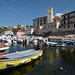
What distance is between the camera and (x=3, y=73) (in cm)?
962

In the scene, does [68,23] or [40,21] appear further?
[40,21]

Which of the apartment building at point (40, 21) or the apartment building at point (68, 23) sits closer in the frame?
the apartment building at point (68, 23)

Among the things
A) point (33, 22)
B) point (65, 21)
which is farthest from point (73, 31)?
point (33, 22)

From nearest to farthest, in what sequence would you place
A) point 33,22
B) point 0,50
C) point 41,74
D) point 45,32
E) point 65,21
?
point 41,74 < point 0,50 < point 65,21 < point 45,32 < point 33,22

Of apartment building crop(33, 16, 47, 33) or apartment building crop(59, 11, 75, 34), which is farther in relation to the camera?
apartment building crop(33, 16, 47, 33)

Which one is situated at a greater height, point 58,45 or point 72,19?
point 72,19

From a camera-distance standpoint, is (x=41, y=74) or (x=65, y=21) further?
(x=65, y=21)

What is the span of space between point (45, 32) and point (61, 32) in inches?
686

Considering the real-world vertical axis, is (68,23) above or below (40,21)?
below

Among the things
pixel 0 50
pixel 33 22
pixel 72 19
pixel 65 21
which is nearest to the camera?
pixel 0 50

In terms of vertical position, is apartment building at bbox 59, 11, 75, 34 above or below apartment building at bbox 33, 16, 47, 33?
below

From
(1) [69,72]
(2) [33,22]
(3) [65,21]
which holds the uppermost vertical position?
(2) [33,22]

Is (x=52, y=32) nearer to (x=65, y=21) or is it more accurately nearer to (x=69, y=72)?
(x=65, y=21)

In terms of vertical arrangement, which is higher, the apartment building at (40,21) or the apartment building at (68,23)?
the apartment building at (40,21)
